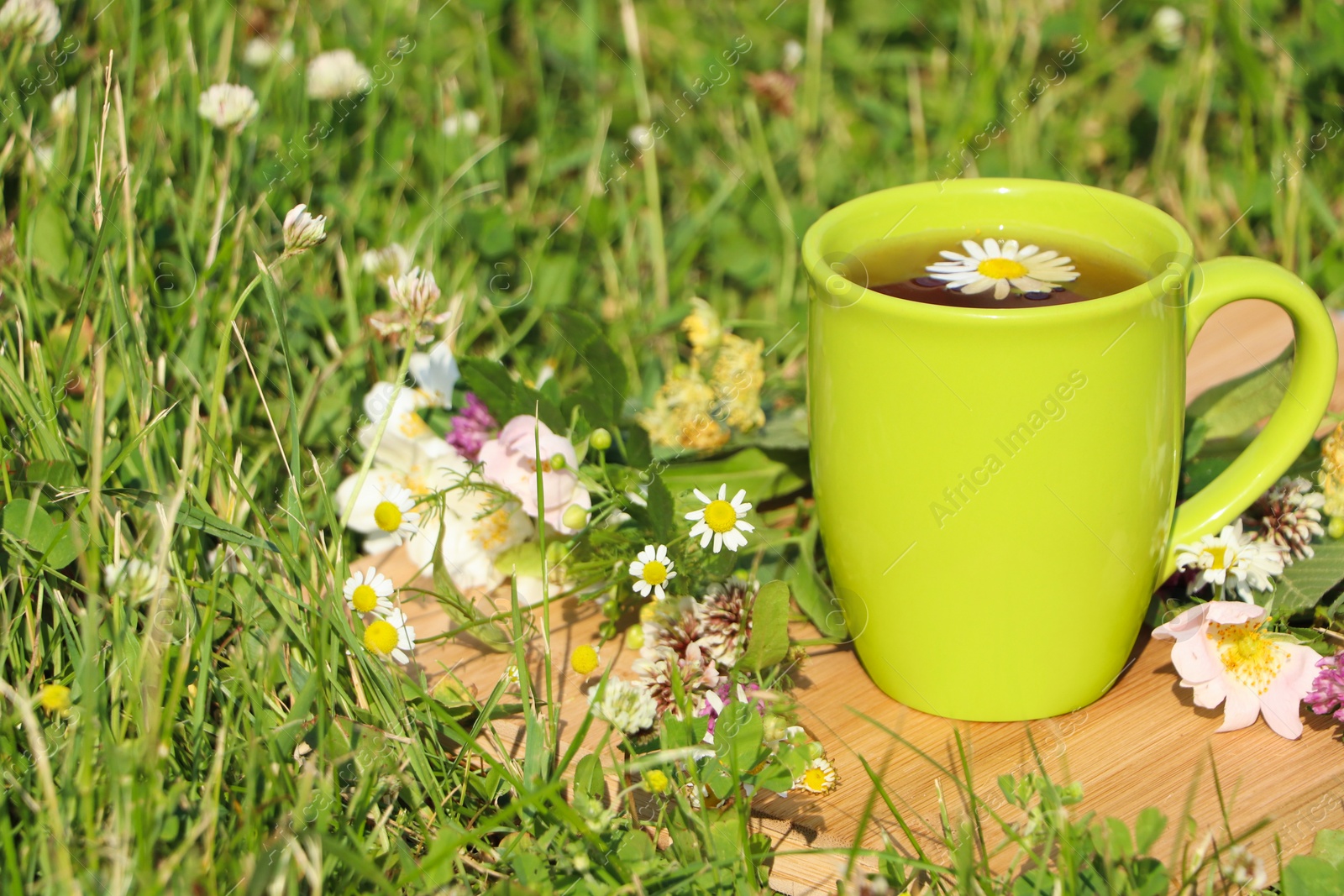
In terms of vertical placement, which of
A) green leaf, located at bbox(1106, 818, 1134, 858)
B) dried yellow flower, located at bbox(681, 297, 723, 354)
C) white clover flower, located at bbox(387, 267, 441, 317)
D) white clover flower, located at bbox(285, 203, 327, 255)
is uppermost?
white clover flower, located at bbox(285, 203, 327, 255)

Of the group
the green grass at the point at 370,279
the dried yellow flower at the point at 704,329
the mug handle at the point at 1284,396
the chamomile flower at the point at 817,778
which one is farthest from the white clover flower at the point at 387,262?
the mug handle at the point at 1284,396

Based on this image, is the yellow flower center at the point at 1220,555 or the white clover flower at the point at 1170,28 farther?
the white clover flower at the point at 1170,28

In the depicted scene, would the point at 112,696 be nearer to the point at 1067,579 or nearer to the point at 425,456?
the point at 425,456

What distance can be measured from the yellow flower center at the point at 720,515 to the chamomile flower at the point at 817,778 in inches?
8.3

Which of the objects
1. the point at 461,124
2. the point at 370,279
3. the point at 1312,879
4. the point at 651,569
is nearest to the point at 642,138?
the point at 461,124

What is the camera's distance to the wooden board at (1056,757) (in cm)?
90

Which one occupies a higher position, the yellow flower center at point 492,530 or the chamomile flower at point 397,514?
the chamomile flower at point 397,514

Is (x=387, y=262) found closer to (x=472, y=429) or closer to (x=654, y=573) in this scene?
(x=472, y=429)

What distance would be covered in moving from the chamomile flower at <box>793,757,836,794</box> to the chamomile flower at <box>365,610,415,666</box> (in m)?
0.33

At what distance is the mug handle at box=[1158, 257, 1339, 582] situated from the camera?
90cm

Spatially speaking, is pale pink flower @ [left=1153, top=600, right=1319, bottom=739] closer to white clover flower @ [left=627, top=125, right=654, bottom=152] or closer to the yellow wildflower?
the yellow wildflower

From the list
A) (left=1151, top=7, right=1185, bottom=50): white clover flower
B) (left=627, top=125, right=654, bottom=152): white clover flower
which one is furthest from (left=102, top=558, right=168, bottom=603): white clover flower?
(left=1151, top=7, right=1185, bottom=50): white clover flower

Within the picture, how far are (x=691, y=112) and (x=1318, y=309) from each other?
1.33 meters

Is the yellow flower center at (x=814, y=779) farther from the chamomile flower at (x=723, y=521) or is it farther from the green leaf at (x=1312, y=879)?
the green leaf at (x=1312, y=879)
